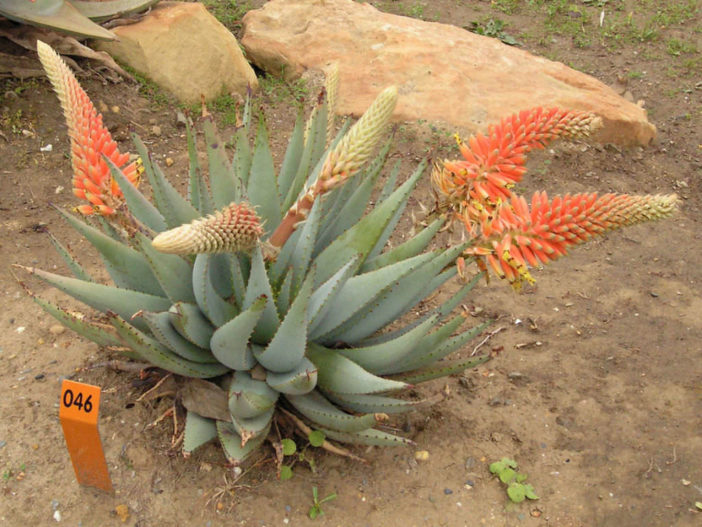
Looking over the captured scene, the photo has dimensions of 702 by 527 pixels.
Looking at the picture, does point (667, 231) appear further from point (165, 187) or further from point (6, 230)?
point (6, 230)

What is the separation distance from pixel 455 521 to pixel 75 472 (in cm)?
140

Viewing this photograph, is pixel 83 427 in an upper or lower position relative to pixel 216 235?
lower

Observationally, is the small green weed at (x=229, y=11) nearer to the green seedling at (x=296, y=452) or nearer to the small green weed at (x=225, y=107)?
the small green weed at (x=225, y=107)

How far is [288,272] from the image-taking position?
228cm

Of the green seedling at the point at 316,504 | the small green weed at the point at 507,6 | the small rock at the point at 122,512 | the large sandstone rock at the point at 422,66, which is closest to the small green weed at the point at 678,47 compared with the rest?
the small green weed at the point at 507,6

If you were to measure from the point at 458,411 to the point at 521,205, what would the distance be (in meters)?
1.11

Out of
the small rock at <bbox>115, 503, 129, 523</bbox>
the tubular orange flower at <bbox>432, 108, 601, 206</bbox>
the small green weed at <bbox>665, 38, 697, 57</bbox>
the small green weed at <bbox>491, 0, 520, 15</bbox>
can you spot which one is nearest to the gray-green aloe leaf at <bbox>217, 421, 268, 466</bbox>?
the small rock at <bbox>115, 503, 129, 523</bbox>

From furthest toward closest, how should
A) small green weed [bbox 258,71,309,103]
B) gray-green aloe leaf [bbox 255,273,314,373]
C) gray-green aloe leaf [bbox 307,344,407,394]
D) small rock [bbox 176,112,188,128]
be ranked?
small green weed [bbox 258,71,309,103] < small rock [bbox 176,112,188,128] < gray-green aloe leaf [bbox 307,344,407,394] < gray-green aloe leaf [bbox 255,273,314,373]

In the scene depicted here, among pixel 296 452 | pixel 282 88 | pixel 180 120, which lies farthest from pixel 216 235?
pixel 282 88

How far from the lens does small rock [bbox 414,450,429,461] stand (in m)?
2.84

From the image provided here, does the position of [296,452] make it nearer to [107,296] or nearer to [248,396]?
[248,396]

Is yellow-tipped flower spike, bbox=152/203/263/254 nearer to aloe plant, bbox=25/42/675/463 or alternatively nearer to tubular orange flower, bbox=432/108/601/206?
aloe plant, bbox=25/42/675/463

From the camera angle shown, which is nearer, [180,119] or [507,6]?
[180,119]

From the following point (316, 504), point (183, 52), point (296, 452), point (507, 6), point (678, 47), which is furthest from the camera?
point (507, 6)
